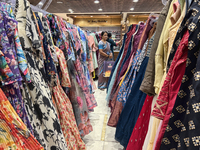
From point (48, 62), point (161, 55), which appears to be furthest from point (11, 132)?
point (161, 55)

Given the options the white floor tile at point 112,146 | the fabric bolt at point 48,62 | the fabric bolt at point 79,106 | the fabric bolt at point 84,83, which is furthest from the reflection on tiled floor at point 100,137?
the fabric bolt at point 48,62

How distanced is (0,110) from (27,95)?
249 mm

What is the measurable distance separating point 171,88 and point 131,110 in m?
0.61

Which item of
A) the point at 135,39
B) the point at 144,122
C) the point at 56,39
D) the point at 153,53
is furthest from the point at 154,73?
the point at 56,39

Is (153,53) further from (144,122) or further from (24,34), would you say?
(24,34)

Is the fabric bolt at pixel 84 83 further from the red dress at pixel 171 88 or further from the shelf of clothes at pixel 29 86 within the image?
the red dress at pixel 171 88

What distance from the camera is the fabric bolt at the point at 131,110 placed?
107cm

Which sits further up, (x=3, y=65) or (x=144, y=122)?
(x=3, y=65)

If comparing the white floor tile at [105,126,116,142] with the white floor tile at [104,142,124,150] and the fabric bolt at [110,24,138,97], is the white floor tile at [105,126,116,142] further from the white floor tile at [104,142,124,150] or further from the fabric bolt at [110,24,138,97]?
the fabric bolt at [110,24,138,97]

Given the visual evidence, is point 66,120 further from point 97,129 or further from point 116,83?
point 97,129

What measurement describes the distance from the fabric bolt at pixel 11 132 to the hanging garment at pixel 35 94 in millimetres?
197

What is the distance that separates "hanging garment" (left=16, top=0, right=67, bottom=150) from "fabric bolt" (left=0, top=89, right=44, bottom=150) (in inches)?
7.8

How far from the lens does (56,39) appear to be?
1369mm

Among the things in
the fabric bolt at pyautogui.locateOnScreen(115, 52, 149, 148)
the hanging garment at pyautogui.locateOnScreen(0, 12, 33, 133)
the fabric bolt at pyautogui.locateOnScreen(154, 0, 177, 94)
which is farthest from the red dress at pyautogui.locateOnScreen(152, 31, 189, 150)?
the hanging garment at pyautogui.locateOnScreen(0, 12, 33, 133)
